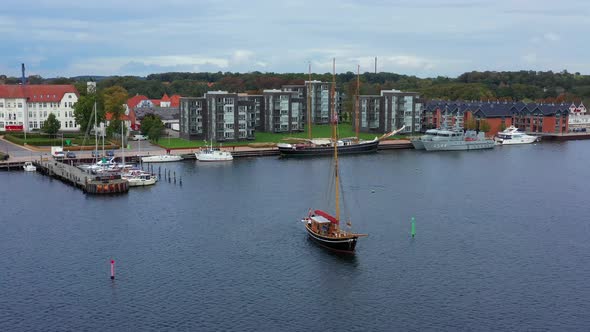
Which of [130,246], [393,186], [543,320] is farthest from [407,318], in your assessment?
[393,186]

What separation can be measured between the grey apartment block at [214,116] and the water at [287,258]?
28.6 metres

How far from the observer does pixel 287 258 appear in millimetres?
40250

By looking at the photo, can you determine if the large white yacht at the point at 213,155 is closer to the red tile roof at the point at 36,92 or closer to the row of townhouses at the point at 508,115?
the red tile roof at the point at 36,92

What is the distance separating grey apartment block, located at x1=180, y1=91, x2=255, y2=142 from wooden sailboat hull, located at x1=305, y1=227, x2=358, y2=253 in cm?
5333

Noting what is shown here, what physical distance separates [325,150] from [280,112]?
19506 mm

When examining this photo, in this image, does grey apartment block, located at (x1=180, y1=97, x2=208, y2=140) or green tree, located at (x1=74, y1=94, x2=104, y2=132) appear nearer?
green tree, located at (x1=74, y1=94, x2=104, y2=132)

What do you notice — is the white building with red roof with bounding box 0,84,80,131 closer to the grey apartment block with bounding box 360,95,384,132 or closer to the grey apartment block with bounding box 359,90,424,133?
the grey apartment block with bounding box 360,95,384,132

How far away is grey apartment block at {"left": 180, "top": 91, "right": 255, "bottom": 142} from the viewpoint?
93875 millimetres

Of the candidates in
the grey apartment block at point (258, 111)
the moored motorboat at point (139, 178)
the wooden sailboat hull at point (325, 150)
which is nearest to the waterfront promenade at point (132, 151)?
the wooden sailboat hull at point (325, 150)

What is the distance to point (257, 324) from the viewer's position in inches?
1216

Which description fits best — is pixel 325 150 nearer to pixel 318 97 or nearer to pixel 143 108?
pixel 318 97

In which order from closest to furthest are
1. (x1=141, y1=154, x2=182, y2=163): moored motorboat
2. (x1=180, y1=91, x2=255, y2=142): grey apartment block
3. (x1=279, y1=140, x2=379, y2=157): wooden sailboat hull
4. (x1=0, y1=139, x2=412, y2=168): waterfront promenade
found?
(x1=141, y1=154, x2=182, y2=163): moored motorboat, (x1=0, y1=139, x2=412, y2=168): waterfront promenade, (x1=279, y1=140, x2=379, y2=157): wooden sailboat hull, (x1=180, y1=91, x2=255, y2=142): grey apartment block

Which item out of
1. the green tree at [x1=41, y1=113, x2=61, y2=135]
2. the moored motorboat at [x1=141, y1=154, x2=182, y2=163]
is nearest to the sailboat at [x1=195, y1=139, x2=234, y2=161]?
the moored motorboat at [x1=141, y1=154, x2=182, y2=163]

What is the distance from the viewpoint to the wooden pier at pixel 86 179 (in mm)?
59844
